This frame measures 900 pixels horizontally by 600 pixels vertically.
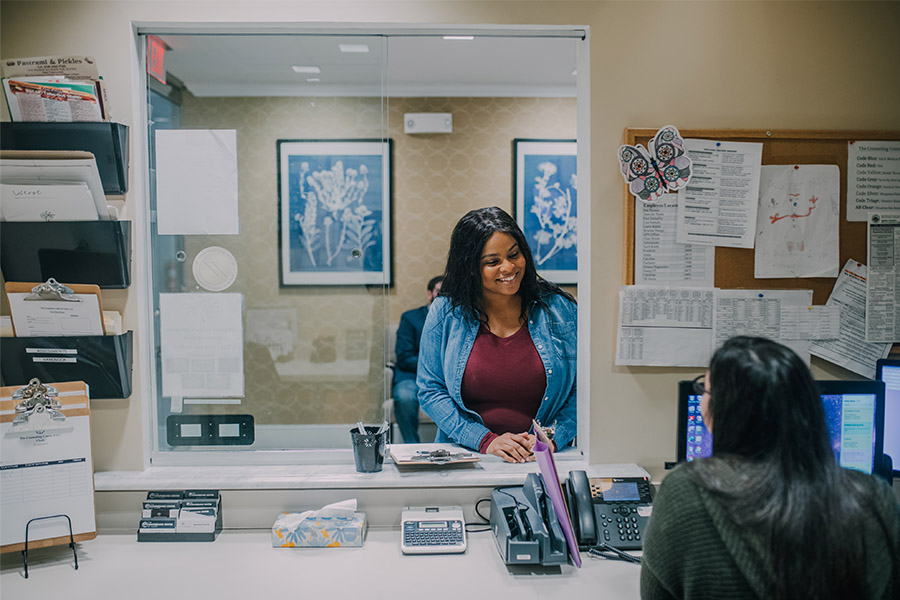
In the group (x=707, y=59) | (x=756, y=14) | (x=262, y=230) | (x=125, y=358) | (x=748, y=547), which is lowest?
(x=748, y=547)

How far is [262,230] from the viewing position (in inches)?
79.4

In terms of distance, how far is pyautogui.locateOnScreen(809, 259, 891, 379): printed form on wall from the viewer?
75.1 inches

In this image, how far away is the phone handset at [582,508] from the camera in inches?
65.3

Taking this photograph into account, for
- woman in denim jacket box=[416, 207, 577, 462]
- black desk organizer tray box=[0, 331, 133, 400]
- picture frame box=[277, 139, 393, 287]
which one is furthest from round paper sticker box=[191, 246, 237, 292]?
woman in denim jacket box=[416, 207, 577, 462]

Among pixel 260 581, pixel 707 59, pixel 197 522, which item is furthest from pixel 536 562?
pixel 707 59

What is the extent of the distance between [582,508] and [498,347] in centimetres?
Answer: 69

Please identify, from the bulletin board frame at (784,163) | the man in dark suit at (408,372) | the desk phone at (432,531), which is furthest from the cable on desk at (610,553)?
the man in dark suit at (408,372)

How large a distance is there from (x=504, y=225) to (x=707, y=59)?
83 cm

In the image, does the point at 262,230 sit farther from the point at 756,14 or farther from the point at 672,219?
the point at 756,14

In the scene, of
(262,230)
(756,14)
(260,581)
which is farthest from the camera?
(262,230)

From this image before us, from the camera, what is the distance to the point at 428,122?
15.1ft

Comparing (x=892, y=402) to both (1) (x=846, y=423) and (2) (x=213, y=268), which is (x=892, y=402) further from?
(2) (x=213, y=268)

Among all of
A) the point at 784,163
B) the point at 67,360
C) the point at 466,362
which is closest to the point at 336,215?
the point at 466,362

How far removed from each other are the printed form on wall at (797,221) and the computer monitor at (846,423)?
1.27 ft
